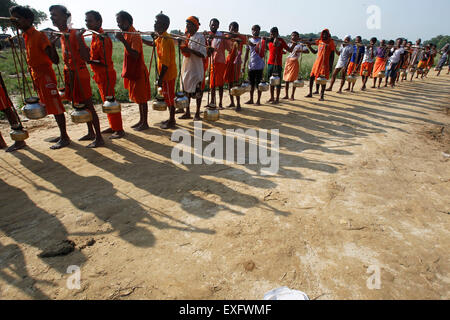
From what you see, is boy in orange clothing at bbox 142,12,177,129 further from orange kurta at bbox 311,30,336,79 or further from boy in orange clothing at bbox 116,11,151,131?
orange kurta at bbox 311,30,336,79

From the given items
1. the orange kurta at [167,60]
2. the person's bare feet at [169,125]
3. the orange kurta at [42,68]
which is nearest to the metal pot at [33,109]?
the orange kurta at [42,68]

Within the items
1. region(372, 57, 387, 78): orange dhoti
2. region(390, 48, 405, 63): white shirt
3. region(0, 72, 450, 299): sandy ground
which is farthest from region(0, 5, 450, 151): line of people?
region(390, 48, 405, 63): white shirt

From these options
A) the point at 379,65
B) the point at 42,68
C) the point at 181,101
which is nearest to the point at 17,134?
the point at 42,68

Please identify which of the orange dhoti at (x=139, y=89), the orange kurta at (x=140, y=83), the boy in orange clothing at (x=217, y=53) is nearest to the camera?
the orange kurta at (x=140, y=83)

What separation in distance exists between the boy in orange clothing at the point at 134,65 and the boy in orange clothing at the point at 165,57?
1.04 ft

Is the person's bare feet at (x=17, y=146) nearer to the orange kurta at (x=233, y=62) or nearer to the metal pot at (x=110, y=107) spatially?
the metal pot at (x=110, y=107)

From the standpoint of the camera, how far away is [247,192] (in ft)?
11.1

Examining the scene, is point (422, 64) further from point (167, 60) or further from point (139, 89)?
point (139, 89)

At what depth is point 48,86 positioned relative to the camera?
4195 mm

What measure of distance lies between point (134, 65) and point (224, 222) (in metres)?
3.59

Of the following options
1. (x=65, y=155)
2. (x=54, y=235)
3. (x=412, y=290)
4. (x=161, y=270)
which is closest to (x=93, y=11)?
(x=65, y=155)

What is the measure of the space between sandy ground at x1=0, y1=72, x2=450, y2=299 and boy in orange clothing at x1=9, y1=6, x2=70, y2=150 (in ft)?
3.00

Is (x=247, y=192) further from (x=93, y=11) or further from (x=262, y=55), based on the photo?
(x=262, y=55)

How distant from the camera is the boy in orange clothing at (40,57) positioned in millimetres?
3796
